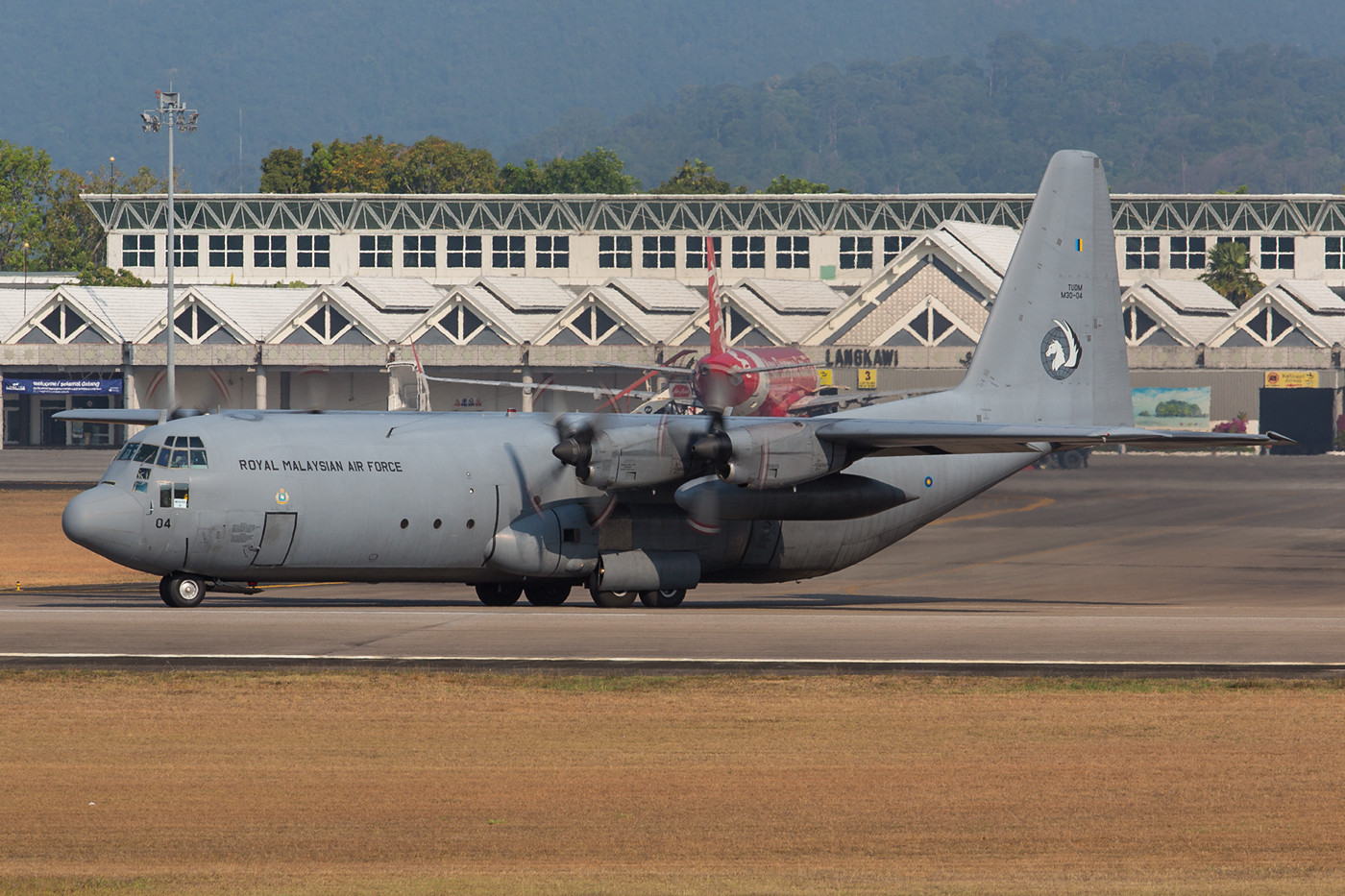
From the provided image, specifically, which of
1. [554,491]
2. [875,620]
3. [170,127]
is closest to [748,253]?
[170,127]

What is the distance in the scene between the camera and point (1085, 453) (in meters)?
83.3

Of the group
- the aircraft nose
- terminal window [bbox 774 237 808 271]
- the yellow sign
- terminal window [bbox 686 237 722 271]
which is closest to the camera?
the aircraft nose

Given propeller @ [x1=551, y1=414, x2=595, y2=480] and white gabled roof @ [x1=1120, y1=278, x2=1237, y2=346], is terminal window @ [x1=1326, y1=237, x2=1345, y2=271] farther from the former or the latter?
propeller @ [x1=551, y1=414, x2=595, y2=480]

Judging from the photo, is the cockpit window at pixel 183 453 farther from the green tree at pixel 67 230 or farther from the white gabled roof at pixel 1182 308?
the green tree at pixel 67 230

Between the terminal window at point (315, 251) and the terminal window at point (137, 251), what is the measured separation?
12019mm

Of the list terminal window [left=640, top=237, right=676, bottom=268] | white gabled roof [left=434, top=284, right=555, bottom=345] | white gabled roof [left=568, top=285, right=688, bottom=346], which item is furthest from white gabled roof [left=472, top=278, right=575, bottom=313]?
terminal window [left=640, top=237, right=676, bottom=268]

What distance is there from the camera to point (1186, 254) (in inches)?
4875

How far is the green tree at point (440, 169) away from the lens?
165 metres

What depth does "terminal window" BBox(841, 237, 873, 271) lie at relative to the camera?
122 metres

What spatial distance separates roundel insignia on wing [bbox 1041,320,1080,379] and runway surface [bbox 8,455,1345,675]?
192 inches

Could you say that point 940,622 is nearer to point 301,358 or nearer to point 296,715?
point 296,715

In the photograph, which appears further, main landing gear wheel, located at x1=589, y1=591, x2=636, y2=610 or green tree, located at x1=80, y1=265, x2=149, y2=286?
green tree, located at x1=80, y1=265, x2=149, y2=286

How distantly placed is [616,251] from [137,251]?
38570 mm

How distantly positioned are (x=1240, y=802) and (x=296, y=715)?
965cm
